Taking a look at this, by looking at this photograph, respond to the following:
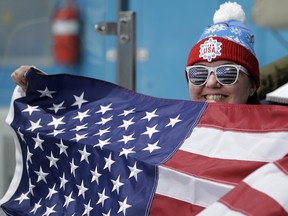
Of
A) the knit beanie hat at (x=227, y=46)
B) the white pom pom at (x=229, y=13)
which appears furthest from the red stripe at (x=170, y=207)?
the white pom pom at (x=229, y=13)

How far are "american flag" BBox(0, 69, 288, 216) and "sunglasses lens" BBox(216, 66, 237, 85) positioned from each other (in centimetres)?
14

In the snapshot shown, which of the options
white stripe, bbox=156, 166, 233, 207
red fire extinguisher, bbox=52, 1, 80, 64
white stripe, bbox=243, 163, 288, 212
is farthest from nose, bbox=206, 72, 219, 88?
red fire extinguisher, bbox=52, 1, 80, 64

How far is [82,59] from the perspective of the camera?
14.9 feet

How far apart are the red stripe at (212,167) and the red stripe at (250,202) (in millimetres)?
177

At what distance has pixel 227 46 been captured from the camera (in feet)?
9.32

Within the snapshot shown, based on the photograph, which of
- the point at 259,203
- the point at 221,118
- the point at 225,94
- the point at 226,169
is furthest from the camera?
the point at 225,94

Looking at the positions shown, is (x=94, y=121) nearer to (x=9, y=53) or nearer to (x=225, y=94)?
(x=225, y=94)

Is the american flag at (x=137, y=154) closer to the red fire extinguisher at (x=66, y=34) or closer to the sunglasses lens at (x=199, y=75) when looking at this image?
the sunglasses lens at (x=199, y=75)

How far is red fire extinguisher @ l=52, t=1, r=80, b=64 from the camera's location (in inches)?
179

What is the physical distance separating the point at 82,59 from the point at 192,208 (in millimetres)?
2342

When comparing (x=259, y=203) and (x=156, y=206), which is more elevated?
(x=259, y=203)

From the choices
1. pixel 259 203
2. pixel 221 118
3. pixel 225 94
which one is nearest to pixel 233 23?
pixel 225 94

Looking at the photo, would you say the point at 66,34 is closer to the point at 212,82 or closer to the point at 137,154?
the point at 212,82

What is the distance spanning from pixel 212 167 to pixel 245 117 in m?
0.27
